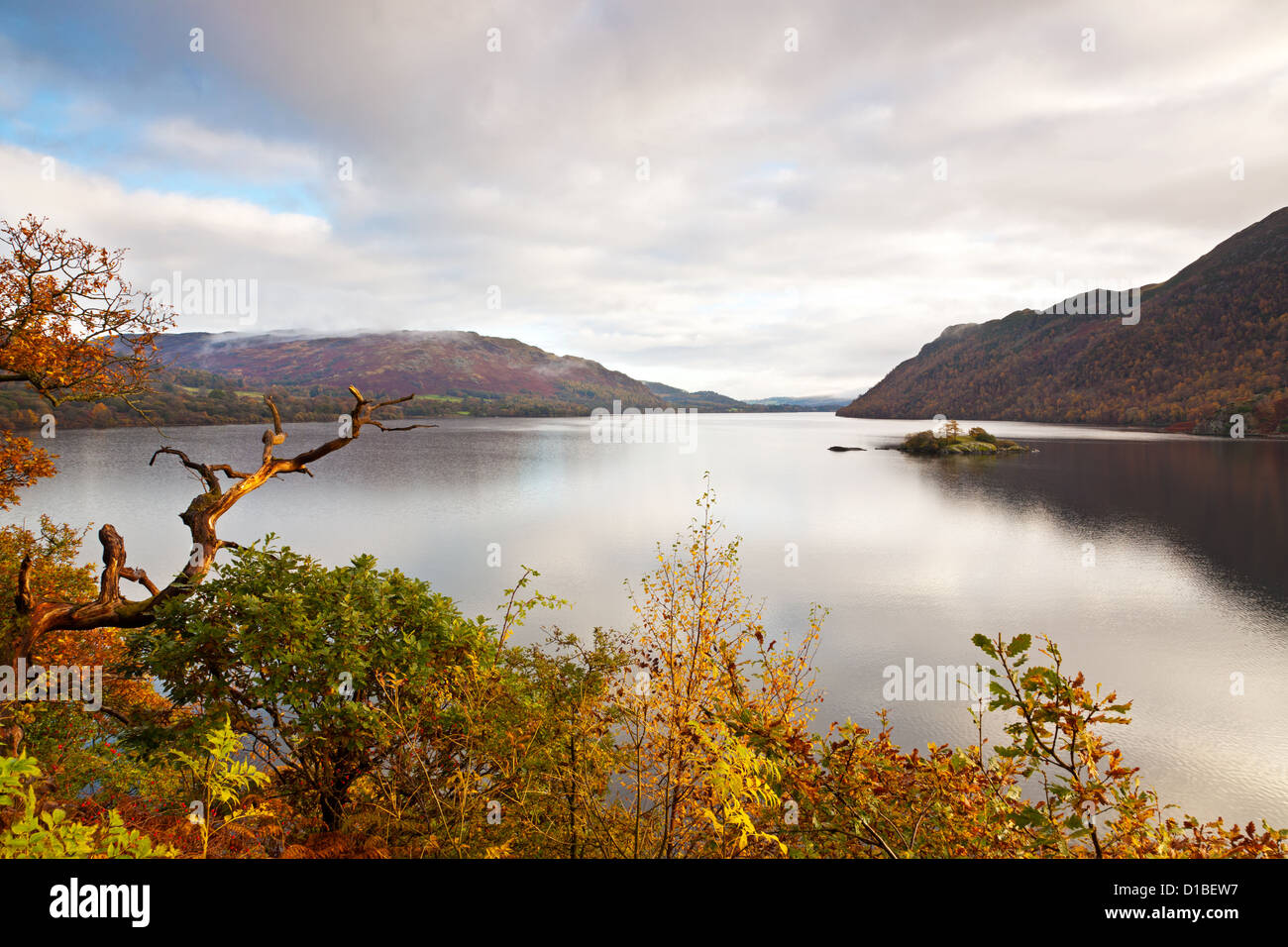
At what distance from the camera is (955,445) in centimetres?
9381

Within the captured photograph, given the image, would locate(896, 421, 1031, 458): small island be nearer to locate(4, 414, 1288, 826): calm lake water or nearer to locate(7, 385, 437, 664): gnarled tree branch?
locate(4, 414, 1288, 826): calm lake water

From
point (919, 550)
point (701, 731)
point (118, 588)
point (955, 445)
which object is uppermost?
point (955, 445)

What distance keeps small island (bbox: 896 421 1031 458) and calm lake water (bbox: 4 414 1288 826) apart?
12935mm

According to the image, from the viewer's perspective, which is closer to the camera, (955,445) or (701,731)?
(701,731)

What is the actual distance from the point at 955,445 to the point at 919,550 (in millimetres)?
66490

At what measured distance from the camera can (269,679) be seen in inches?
328

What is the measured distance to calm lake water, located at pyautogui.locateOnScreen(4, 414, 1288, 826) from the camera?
17.7 meters

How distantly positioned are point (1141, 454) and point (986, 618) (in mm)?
80923

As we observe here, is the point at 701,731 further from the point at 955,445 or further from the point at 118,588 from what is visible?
the point at 955,445

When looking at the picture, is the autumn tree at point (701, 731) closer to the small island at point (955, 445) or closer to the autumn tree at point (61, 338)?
the autumn tree at point (61, 338)

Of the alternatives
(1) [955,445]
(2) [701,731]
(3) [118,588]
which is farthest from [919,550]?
(1) [955,445]

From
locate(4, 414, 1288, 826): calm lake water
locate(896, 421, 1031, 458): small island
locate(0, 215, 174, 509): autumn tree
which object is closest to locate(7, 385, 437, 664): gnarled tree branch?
locate(0, 215, 174, 509): autumn tree
